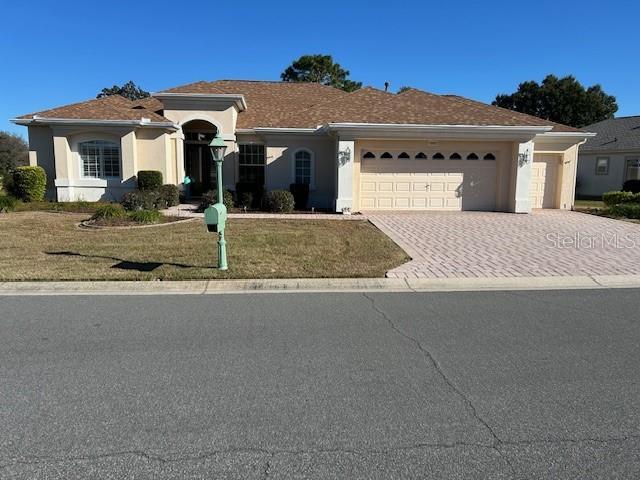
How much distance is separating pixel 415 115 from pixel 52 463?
59.7 ft

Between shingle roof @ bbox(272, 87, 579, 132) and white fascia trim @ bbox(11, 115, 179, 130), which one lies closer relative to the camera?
shingle roof @ bbox(272, 87, 579, 132)

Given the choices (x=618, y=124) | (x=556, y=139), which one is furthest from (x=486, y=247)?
(x=618, y=124)

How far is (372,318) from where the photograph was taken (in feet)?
20.8

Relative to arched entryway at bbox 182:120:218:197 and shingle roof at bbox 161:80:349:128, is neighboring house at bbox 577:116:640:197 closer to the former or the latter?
shingle roof at bbox 161:80:349:128

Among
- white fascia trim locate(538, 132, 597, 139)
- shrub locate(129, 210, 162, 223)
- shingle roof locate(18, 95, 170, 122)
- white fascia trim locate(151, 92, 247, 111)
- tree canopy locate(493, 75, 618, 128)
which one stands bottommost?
shrub locate(129, 210, 162, 223)

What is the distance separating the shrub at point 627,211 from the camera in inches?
724

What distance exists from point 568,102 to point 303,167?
48743 millimetres

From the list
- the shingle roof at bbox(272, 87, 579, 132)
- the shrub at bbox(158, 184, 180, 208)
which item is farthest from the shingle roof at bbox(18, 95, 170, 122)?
the shingle roof at bbox(272, 87, 579, 132)

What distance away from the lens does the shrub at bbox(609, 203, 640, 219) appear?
18391 mm

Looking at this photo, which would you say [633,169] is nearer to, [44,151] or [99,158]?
[99,158]

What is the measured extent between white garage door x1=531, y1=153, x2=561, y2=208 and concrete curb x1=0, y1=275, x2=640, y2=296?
13.4 meters

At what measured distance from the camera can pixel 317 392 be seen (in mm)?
4117

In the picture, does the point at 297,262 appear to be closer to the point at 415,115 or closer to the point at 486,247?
→ the point at 486,247

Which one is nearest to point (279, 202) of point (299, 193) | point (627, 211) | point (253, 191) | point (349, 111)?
point (299, 193)
